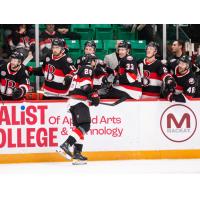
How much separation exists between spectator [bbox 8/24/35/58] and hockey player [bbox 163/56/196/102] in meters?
1.82

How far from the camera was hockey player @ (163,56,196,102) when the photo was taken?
340 inches

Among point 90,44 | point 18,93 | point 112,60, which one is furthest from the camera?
point 112,60

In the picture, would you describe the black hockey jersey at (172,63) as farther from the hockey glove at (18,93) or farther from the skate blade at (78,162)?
the hockey glove at (18,93)

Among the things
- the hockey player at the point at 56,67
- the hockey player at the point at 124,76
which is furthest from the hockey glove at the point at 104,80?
the hockey player at the point at 56,67

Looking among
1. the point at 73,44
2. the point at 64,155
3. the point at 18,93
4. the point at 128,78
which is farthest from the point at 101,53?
the point at 64,155

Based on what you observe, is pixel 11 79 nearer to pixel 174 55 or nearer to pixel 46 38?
pixel 46 38

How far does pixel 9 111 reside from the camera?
27.6ft

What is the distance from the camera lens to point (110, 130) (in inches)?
339

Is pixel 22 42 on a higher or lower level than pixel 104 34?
lower

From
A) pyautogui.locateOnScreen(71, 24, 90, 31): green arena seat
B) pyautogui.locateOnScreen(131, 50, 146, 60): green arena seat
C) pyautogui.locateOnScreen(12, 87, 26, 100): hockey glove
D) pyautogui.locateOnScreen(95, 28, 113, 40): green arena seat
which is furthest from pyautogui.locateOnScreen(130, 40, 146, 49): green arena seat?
pyautogui.locateOnScreen(12, 87, 26, 100): hockey glove

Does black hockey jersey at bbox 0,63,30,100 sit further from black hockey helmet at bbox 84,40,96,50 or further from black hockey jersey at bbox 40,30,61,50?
black hockey helmet at bbox 84,40,96,50

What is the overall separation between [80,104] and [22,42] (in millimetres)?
1097

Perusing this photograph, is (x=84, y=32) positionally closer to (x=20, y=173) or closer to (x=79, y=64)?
(x=79, y=64)

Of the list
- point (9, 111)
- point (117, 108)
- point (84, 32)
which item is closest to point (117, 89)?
point (117, 108)
